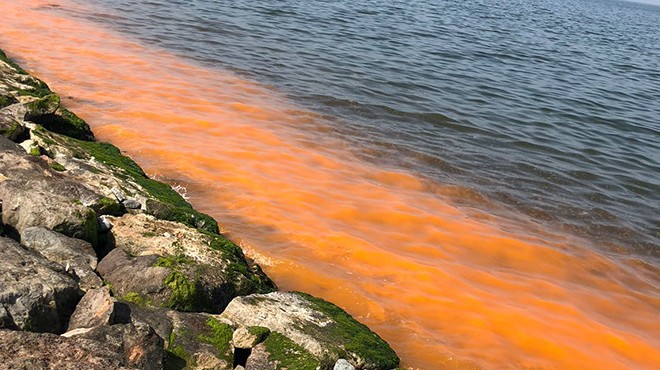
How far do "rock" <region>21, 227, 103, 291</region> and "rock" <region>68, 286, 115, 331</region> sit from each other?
20.2 inches

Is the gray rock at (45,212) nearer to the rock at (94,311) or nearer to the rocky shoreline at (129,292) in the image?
the rocky shoreline at (129,292)

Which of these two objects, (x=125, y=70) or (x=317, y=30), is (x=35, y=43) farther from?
(x=317, y=30)

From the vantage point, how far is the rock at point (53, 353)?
13.5ft

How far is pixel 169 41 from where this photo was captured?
2067cm

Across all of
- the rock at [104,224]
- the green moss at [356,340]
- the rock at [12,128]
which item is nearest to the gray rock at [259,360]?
the green moss at [356,340]

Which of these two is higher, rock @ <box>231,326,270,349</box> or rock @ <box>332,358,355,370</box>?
rock @ <box>231,326,270,349</box>

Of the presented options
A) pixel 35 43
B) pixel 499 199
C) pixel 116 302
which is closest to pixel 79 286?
pixel 116 302

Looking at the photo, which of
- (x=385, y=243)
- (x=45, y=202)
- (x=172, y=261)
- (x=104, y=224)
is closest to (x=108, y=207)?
(x=104, y=224)

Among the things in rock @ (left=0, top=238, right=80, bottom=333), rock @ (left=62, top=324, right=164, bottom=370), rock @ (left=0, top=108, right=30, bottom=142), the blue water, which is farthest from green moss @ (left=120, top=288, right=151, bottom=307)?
the blue water

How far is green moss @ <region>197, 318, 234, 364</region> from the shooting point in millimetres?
5504

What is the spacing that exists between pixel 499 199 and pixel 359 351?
22.7 ft

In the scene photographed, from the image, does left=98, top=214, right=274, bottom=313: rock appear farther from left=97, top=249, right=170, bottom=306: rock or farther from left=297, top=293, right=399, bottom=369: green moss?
left=297, top=293, right=399, bottom=369: green moss

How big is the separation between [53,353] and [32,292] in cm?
86

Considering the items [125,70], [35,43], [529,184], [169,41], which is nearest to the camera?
[529,184]
